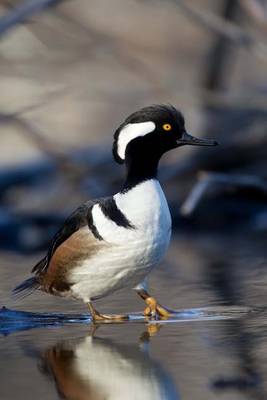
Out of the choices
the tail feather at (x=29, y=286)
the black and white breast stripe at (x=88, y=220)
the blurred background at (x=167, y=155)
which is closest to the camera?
the black and white breast stripe at (x=88, y=220)

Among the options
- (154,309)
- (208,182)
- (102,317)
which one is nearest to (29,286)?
(102,317)

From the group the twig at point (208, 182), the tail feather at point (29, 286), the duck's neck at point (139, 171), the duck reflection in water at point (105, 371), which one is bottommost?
the duck reflection in water at point (105, 371)

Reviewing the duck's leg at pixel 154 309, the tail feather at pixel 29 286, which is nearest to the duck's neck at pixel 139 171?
the duck's leg at pixel 154 309

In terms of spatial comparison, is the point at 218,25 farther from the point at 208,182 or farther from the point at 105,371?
the point at 105,371

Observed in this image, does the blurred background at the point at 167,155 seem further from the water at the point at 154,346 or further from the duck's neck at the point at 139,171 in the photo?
the duck's neck at the point at 139,171

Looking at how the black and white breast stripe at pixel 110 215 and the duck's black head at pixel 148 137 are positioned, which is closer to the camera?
the black and white breast stripe at pixel 110 215

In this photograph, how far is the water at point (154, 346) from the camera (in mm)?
4980

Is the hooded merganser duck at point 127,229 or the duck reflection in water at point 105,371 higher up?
the hooded merganser duck at point 127,229

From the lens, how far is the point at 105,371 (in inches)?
211

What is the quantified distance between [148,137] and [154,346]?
122 cm

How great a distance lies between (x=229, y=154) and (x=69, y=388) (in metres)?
5.84

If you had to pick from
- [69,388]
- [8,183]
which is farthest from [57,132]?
[69,388]

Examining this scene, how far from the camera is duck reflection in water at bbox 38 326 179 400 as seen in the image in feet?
16.3

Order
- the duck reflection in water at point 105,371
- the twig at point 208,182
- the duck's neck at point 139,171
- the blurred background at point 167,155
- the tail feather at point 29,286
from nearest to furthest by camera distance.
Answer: the duck reflection in water at point 105,371, the duck's neck at point 139,171, the tail feather at point 29,286, the blurred background at point 167,155, the twig at point 208,182
